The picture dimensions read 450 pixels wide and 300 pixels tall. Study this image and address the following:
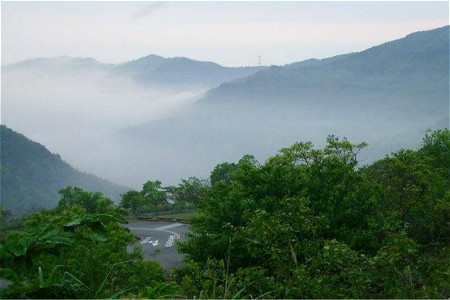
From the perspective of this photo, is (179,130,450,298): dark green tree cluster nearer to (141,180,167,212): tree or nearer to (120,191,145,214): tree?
(120,191,145,214): tree

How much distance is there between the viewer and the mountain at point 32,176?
5591 inches

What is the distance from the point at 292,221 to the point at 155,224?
44.2m

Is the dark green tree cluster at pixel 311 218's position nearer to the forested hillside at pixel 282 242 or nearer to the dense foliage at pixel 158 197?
the forested hillside at pixel 282 242

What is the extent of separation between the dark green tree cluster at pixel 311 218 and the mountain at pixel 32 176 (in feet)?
386

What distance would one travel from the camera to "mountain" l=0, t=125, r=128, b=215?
466 feet

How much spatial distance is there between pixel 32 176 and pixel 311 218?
157 metres

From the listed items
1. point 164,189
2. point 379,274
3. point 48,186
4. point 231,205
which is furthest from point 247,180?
point 48,186

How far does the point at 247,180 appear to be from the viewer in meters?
22.2

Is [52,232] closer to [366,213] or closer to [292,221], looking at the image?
[292,221]

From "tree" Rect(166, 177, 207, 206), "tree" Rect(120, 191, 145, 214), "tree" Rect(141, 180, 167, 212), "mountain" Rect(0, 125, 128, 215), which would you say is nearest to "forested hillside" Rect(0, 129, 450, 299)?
"tree" Rect(120, 191, 145, 214)

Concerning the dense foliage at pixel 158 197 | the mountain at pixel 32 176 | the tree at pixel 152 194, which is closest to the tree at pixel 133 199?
the dense foliage at pixel 158 197

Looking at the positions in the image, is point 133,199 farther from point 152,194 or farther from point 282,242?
point 282,242

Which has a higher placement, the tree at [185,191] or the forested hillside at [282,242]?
the forested hillside at [282,242]

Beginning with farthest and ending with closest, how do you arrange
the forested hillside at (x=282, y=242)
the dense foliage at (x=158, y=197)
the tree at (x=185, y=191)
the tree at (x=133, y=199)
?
the tree at (x=185, y=191) → the dense foliage at (x=158, y=197) → the tree at (x=133, y=199) → the forested hillside at (x=282, y=242)
